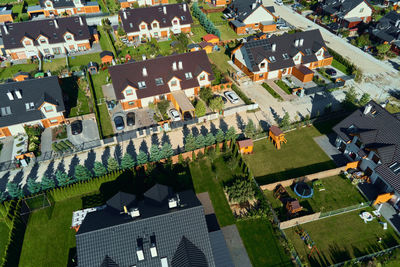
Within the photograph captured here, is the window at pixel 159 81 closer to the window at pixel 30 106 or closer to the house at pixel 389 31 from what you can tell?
the window at pixel 30 106

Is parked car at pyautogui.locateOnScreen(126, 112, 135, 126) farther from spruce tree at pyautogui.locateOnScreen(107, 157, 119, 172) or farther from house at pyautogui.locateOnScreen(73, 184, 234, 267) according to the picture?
house at pyautogui.locateOnScreen(73, 184, 234, 267)

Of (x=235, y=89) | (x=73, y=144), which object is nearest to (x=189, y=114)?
(x=235, y=89)

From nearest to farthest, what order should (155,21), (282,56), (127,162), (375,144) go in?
(375,144) → (127,162) → (282,56) → (155,21)

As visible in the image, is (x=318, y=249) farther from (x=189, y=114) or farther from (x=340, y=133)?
(x=189, y=114)

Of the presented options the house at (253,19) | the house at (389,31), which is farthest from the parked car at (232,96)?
the house at (389,31)

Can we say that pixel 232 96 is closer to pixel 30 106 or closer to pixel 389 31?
pixel 30 106

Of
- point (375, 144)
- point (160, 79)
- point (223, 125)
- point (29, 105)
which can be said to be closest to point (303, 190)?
point (375, 144)
